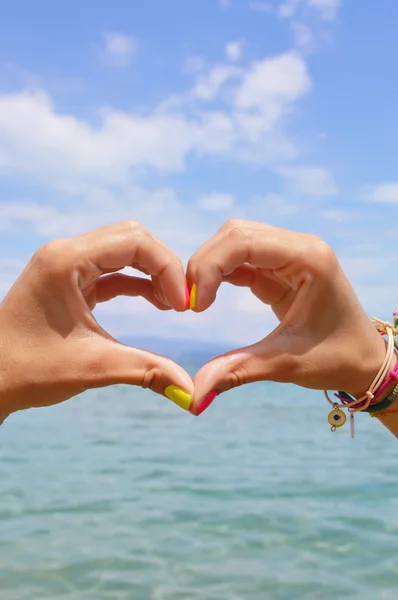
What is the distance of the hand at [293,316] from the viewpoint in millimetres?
1996

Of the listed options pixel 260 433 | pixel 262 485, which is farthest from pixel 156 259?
pixel 260 433

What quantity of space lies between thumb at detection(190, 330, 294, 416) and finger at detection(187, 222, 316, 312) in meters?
0.20

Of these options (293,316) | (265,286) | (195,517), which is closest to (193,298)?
(293,316)

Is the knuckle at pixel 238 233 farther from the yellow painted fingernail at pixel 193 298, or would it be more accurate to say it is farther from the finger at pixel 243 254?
the yellow painted fingernail at pixel 193 298

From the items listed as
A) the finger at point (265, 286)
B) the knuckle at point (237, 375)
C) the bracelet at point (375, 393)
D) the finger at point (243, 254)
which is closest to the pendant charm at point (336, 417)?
the bracelet at point (375, 393)

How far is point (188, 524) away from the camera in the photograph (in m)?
6.01

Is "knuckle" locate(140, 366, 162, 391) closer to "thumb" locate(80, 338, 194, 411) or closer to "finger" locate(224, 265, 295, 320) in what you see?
"thumb" locate(80, 338, 194, 411)

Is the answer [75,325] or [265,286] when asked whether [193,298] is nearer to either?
[75,325]

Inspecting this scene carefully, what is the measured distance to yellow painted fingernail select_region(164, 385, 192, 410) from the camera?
6.47 ft

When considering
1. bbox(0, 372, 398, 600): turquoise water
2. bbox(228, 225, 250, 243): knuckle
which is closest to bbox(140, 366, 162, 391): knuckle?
bbox(228, 225, 250, 243): knuckle

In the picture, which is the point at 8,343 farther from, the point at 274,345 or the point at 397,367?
the point at 397,367

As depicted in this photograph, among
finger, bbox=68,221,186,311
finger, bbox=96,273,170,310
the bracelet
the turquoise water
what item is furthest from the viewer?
the turquoise water

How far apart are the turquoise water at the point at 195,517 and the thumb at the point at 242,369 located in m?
2.91

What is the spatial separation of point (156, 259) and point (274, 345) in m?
0.47
